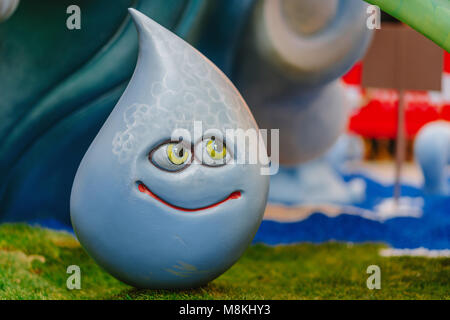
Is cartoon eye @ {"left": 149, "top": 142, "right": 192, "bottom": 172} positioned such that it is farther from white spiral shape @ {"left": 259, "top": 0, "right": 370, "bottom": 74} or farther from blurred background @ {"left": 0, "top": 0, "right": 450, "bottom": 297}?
white spiral shape @ {"left": 259, "top": 0, "right": 370, "bottom": 74}

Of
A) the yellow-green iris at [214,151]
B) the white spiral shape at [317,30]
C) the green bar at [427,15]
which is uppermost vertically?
the white spiral shape at [317,30]

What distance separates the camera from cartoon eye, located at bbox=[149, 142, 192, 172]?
259 centimetres

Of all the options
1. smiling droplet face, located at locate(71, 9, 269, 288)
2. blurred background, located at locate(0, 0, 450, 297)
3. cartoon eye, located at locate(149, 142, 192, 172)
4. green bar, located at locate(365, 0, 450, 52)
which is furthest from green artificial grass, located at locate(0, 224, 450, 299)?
green bar, located at locate(365, 0, 450, 52)

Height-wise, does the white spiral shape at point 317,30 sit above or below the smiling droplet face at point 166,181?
above

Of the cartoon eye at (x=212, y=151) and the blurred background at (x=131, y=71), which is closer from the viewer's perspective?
the cartoon eye at (x=212, y=151)

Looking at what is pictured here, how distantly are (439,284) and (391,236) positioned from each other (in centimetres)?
156

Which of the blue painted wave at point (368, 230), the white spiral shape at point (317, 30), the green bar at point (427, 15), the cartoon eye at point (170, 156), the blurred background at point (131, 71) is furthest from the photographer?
the blue painted wave at point (368, 230)

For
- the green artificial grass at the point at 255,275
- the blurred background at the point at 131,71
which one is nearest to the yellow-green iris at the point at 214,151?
the green artificial grass at the point at 255,275

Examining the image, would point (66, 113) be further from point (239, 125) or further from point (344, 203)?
point (344, 203)

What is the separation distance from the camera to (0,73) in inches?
156

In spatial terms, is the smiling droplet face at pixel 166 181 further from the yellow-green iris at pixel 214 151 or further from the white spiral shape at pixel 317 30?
the white spiral shape at pixel 317 30

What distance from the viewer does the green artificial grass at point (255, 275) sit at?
9.97 ft

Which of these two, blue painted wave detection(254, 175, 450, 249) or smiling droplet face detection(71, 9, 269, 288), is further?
blue painted wave detection(254, 175, 450, 249)

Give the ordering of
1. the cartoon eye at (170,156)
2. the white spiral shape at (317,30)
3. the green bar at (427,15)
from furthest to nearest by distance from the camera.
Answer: the white spiral shape at (317,30) → the green bar at (427,15) → the cartoon eye at (170,156)
